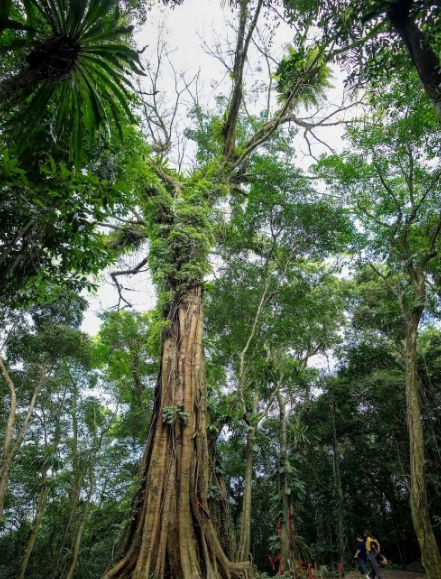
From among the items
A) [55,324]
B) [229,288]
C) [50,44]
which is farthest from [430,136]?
[55,324]

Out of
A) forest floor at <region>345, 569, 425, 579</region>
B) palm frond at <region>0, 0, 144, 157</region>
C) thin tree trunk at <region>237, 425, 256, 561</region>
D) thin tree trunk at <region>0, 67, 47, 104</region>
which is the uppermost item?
→ palm frond at <region>0, 0, 144, 157</region>

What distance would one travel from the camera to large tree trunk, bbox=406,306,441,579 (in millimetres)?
6277

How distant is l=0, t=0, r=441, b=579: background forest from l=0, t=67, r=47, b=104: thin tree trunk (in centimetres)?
2

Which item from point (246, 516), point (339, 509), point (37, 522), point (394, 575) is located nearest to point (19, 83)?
point (246, 516)

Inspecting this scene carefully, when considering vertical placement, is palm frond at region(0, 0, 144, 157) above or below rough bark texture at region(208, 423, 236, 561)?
above

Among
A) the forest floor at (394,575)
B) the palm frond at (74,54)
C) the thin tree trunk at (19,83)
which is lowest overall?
the forest floor at (394,575)

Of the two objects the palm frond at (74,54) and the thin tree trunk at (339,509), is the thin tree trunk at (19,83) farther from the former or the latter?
the thin tree trunk at (339,509)

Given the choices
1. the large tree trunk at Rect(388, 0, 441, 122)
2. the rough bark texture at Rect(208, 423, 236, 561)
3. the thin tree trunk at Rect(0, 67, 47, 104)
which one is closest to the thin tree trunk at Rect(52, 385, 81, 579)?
the rough bark texture at Rect(208, 423, 236, 561)

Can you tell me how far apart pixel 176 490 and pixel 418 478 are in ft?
15.5

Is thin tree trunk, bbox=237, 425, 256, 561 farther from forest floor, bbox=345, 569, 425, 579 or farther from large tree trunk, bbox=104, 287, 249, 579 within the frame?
forest floor, bbox=345, 569, 425, 579

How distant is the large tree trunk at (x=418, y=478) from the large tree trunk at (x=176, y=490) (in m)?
3.66

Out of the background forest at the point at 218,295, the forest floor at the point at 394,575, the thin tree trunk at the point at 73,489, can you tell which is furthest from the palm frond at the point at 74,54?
the thin tree trunk at the point at 73,489

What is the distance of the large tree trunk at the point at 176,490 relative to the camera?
427cm

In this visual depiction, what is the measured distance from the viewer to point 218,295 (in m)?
10.3
